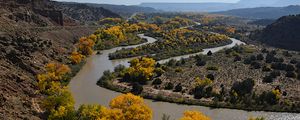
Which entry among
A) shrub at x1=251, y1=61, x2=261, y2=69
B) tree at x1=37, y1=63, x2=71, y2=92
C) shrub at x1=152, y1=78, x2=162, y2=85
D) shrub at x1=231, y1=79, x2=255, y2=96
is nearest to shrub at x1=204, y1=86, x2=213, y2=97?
shrub at x1=231, y1=79, x2=255, y2=96

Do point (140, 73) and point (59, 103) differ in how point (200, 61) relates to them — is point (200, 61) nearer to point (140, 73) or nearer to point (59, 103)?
point (140, 73)

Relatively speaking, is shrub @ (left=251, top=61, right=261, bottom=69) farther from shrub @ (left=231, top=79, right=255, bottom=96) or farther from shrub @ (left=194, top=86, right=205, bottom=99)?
shrub @ (left=194, top=86, right=205, bottom=99)

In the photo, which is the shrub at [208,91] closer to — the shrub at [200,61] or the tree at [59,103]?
the tree at [59,103]

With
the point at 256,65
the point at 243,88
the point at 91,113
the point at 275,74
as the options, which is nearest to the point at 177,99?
the point at 243,88

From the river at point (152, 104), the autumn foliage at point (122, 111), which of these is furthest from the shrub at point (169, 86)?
the autumn foliage at point (122, 111)

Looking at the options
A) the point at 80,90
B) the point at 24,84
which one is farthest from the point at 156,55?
the point at 24,84

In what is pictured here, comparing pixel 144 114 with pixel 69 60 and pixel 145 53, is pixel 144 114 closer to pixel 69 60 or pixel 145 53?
pixel 69 60
